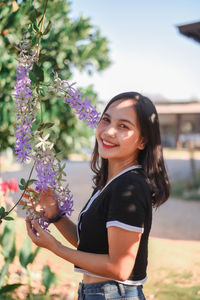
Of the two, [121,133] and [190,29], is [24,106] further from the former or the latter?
[190,29]

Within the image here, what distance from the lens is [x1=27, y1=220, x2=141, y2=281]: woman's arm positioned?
125 cm

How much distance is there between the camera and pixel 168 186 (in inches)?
61.4

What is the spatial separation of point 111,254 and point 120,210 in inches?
5.6

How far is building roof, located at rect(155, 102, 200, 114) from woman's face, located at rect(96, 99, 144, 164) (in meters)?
20.8

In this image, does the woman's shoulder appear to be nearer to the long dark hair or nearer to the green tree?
the long dark hair

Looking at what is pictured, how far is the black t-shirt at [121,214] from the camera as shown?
1264mm

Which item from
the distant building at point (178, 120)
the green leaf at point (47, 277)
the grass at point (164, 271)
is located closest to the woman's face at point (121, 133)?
the green leaf at point (47, 277)

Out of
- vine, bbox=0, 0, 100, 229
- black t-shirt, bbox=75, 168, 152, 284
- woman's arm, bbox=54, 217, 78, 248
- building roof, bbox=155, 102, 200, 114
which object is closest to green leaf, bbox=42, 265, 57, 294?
woman's arm, bbox=54, 217, 78, 248

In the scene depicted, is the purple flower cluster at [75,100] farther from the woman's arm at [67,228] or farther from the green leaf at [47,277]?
the green leaf at [47,277]

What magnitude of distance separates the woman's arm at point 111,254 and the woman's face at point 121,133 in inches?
12.4

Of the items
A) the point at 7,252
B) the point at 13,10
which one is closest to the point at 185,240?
the point at 7,252

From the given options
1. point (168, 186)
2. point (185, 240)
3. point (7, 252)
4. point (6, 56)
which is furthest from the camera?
point (185, 240)

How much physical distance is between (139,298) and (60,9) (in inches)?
133

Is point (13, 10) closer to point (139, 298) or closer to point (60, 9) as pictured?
point (60, 9)
